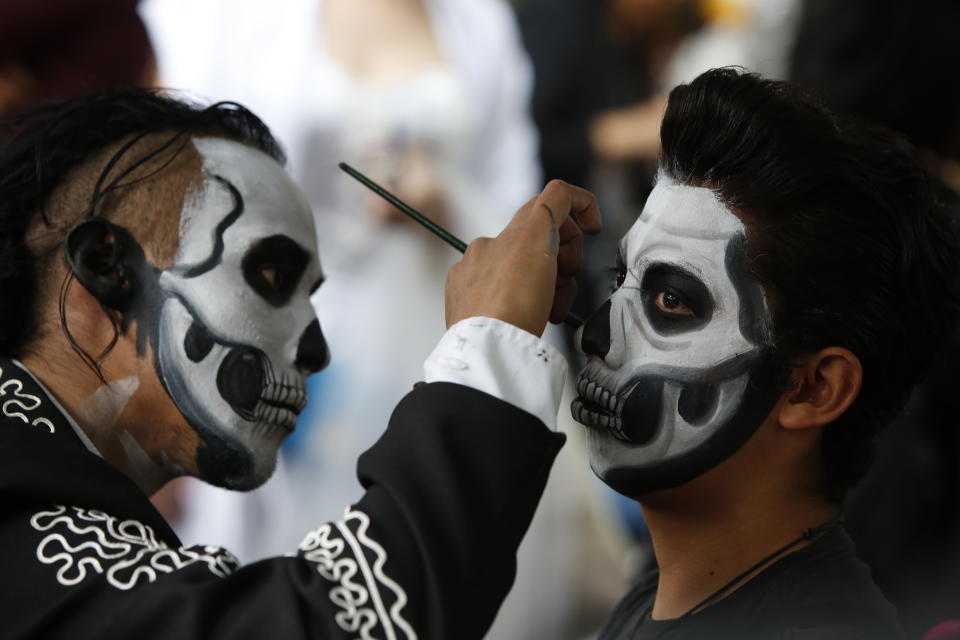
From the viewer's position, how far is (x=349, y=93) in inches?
148

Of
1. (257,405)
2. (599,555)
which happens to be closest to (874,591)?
(257,405)

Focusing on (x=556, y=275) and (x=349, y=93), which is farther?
(x=349, y=93)

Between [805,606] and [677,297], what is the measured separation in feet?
1.70

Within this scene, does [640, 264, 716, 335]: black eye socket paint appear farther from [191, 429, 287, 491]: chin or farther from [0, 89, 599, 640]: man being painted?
[191, 429, 287, 491]: chin

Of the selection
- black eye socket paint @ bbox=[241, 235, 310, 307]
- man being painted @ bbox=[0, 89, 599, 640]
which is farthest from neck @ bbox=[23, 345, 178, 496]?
black eye socket paint @ bbox=[241, 235, 310, 307]

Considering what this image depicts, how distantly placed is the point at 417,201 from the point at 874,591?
217cm

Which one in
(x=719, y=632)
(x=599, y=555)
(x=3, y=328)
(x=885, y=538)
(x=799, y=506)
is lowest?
(x=599, y=555)

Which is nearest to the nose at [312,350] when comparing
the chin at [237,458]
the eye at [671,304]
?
the chin at [237,458]

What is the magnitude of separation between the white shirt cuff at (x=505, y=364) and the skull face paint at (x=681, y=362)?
0.29 metres

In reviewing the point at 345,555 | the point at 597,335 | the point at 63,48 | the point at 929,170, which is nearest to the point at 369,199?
the point at 63,48

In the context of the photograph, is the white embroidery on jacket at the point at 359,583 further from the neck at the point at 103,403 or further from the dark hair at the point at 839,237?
the dark hair at the point at 839,237

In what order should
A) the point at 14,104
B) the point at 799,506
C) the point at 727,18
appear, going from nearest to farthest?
the point at 799,506 → the point at 14,104 → the point at 727,18

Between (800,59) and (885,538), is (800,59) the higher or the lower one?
the higher one

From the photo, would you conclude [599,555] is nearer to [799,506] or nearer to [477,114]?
[477,114]
